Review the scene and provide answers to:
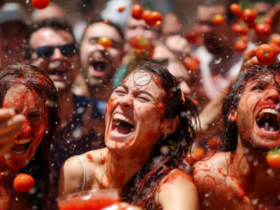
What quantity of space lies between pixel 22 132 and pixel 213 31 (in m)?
2.89

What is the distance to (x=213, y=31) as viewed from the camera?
15.1 ft

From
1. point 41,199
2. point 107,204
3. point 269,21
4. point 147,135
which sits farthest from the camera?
point 269,21

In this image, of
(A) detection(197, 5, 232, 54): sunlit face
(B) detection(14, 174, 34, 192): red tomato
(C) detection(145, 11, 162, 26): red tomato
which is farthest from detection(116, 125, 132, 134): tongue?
(A) detection(197, 5, 232, 54): sunlit face

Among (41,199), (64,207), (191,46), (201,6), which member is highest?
(201,6)

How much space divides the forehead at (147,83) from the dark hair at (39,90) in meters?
0.60

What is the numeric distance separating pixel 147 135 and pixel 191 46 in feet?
7.49

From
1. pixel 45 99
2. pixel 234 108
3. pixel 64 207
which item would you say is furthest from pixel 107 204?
pixel 234 108

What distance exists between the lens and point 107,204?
1.61 m

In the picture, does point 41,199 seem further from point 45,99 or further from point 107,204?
point 107,204

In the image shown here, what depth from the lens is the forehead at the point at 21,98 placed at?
8.50 feet

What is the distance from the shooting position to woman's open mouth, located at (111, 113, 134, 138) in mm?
2668

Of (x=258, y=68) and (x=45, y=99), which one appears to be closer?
(x=45, y=99)

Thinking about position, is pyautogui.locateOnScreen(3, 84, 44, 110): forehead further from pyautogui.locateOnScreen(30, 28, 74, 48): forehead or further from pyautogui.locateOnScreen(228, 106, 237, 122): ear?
pyautogui.locateOnScreen(228, 106, 237, 122): ear

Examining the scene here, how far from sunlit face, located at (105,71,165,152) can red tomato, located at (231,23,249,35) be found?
6.22 ft
